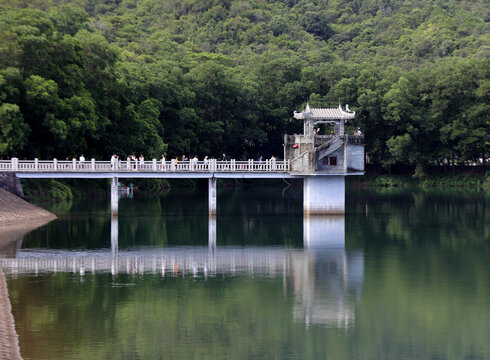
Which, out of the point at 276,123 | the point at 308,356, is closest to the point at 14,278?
the point at 308,356

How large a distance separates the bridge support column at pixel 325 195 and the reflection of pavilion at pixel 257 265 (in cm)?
1244

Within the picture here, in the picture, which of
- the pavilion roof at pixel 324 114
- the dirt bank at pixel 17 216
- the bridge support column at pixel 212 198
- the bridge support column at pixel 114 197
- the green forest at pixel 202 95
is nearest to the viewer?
the dirt bank at pixel 17 216

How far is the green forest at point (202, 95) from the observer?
72938 millimetres

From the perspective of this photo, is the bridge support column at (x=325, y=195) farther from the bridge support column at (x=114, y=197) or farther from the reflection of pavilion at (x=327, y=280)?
the bridge support column at (x=114, y=197)

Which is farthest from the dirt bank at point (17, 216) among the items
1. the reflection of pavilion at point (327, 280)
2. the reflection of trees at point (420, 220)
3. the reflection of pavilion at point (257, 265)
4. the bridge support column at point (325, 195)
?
the reflection of trees at point (420, 220)

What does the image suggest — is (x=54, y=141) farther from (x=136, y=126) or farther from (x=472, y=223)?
(x=472, y=223)

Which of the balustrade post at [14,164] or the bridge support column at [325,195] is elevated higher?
the balustrade post at [14,164]

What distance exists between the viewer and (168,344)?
26.3 meters

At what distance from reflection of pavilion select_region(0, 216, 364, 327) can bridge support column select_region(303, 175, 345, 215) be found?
12.4m

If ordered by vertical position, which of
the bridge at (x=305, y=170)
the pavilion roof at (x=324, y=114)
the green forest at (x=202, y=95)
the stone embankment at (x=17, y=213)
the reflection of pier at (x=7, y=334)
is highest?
the green forest at (x=202, y=95)

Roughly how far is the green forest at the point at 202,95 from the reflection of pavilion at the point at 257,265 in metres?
26.0

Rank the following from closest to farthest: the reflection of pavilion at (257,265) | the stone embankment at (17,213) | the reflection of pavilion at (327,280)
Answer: the reflection of pavilion at (327,280)
the reflection of pavilion at (257,265)
the stone embankment at (17,213)

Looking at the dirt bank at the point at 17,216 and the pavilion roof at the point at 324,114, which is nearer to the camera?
the dirt bank at the point at 17,216

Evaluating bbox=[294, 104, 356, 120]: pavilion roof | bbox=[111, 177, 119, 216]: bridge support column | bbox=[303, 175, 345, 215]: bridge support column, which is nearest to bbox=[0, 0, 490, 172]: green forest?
bbox=[111, 177, 119, 216]: bridge support column
